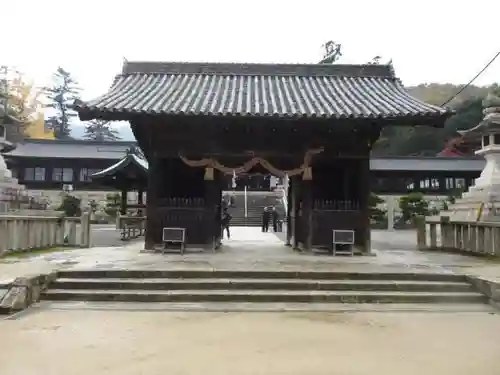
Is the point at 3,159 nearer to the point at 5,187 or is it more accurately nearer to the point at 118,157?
the point at 5,187

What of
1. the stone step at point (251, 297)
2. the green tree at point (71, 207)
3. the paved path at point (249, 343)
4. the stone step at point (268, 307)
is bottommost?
the paved path at point (249, 343)

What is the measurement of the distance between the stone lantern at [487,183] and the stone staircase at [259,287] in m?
7.36

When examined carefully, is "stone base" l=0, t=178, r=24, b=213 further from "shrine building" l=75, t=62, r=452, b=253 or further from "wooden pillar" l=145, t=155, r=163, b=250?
"wooden pillar" l=145, t=155, r=163, b=250

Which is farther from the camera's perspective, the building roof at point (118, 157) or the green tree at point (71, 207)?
the building roof at point (118, 157)

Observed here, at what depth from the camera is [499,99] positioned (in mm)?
18016

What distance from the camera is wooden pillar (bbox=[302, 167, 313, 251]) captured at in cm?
1365

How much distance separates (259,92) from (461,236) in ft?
26.8

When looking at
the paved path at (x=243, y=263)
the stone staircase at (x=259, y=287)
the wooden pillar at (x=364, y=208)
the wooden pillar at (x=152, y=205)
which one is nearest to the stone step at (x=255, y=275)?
the stone staircase at (x=259, y=287)

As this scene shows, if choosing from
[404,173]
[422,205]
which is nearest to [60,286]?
[422,205]

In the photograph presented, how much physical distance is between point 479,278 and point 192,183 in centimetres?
863

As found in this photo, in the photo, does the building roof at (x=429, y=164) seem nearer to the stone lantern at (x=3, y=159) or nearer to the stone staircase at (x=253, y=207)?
the stone staircase at (x=253, y=207)

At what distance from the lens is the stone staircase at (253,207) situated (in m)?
37.8

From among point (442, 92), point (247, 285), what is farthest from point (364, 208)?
point (442, 92)

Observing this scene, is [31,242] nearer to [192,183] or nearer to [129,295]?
[192,183]
